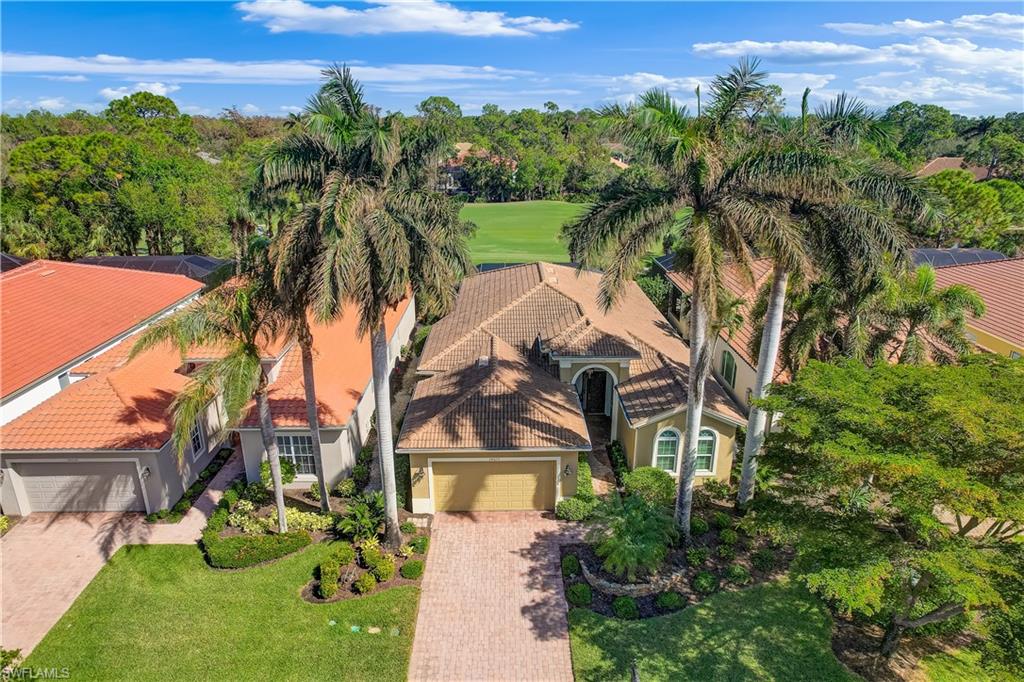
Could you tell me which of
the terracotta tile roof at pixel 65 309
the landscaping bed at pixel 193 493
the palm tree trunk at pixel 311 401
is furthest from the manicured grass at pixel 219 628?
the terracotta tile roof at pixel 65 309

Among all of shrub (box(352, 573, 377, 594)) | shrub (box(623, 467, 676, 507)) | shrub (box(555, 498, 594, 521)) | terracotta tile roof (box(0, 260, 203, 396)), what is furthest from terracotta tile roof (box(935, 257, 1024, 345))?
terracotta tile roof (box(0, 260, 203, 396))

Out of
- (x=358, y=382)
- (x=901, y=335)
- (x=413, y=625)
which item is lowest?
(x=413, y=625)

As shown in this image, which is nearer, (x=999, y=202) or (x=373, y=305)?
(x=373, y=305)

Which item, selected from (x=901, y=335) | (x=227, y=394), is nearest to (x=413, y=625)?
(x=227, y=394)

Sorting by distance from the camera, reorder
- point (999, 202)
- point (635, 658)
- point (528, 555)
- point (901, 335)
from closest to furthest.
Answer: point (635, 658) < point (528, 555) < point (901, 335) < point (999, 202)

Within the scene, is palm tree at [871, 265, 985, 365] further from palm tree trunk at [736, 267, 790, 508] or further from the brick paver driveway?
the brick paver driveway

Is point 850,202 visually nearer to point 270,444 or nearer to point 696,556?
point 696,556

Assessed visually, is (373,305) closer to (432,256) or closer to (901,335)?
(432,256)

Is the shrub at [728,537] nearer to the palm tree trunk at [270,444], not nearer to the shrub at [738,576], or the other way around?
the shrub at [738,576]
